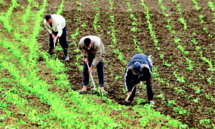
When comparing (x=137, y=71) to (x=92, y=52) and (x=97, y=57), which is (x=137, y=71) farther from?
(x=92, y=52)

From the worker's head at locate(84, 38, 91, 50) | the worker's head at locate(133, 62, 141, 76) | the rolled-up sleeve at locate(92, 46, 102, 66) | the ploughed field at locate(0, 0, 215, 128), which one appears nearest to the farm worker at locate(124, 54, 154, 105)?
the worker's head at locate(133, 62, 141, 76)

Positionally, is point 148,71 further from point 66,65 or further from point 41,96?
point 66,65

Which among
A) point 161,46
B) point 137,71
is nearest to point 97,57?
point 137,71

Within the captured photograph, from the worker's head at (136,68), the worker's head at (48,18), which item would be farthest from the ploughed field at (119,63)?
the worker's head at (48,18)

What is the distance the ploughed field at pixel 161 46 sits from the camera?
21.3ft

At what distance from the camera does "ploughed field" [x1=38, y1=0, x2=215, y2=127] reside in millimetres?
6500

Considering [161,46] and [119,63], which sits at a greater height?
[161,46]

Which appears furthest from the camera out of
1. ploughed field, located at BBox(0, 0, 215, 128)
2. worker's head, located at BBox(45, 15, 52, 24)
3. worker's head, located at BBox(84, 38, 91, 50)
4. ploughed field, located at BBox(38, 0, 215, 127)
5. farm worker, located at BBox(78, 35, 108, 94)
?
worker's head, located at BBox(45, 15, 52, 24)

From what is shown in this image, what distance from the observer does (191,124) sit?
18.0 ft

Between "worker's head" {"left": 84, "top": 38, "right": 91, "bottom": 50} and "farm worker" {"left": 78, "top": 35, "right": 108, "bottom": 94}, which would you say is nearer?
"worker's head" {"left": 84, "top": 38, "right": 91, "bottom": 50}

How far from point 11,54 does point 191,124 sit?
6038 mm

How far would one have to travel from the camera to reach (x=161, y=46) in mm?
9711

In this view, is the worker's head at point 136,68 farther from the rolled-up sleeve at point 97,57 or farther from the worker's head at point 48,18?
the worker's head at point 48,18

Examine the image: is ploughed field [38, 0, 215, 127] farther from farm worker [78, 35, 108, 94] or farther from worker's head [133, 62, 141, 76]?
worker's head [133, 62, 141, 76]
